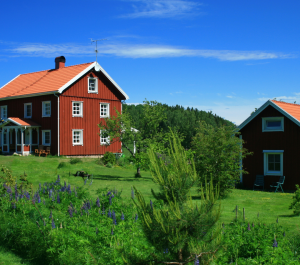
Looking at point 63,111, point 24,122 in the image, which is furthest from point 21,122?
point 63,111

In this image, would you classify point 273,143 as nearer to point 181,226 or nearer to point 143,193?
point 143,193

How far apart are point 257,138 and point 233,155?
20.1 ft

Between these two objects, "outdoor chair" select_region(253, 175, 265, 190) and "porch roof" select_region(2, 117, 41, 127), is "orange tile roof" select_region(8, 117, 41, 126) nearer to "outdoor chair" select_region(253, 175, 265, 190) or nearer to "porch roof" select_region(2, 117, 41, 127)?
"porch roof" select_region(2, 117, 41, 127)

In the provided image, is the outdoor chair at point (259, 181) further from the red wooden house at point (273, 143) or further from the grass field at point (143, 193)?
the grass field at point (143, 193)

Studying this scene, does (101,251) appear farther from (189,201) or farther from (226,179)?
(226,179)

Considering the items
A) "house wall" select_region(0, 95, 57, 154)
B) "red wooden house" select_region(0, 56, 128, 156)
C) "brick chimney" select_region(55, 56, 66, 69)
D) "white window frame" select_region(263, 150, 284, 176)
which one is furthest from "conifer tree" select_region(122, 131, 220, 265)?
"brick chimney" select_region(55, 56, 66, 69)

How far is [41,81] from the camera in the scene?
3466 centimetres

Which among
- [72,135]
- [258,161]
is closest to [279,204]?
[258,161]

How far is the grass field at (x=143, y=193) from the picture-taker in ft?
37.2

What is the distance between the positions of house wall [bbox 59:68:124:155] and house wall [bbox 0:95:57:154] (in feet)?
2.33

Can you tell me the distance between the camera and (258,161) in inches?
879

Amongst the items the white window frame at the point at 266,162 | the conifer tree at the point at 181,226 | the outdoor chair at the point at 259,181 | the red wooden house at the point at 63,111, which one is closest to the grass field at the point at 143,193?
the conifer tree at the point at 181,226

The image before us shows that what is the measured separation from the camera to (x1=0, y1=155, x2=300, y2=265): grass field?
11344 millimetres

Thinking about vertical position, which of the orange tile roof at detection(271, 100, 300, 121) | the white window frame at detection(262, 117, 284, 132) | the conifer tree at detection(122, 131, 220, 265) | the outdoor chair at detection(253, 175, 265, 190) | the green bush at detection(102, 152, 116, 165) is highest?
the orange tile roof at detection(271, 100, 300, 121)
